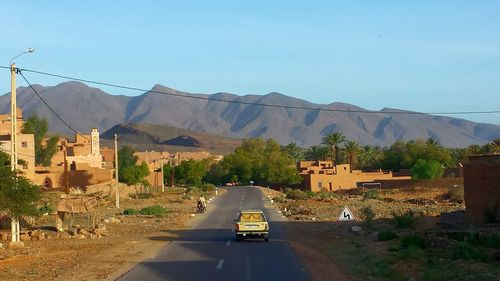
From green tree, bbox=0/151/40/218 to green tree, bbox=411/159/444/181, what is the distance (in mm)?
89517

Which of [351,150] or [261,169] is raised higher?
[351,150]

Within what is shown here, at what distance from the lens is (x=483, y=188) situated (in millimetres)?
37375

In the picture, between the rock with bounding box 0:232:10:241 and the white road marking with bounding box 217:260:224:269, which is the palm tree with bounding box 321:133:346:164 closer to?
the rock with bounding box 0:232:10:241

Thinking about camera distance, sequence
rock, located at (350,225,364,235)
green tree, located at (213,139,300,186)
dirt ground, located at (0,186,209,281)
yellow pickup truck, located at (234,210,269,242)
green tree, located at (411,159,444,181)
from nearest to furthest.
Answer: dirt ground, located at (0,186,209,281)
yellow pickup truck, located at (234,210,269,242)
rock, located at (350,225,364,235)
green tree, located at (411,159,444,181)
green tree, located at (213,139,300,186)

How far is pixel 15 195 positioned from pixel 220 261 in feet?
36.9

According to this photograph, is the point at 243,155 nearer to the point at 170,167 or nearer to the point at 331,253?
the point at 170,167

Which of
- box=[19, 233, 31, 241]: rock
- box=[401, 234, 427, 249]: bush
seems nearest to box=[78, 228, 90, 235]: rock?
box=[19, 233, 31, 241]: rock

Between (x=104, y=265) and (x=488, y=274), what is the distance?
37.7ft

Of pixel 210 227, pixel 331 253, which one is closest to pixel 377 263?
pixel 331 253

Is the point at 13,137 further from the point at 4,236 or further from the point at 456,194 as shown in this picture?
the point at 456,194

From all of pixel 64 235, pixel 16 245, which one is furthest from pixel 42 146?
pixel 16 245

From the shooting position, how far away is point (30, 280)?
1964cm

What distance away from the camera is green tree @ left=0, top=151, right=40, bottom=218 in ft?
99.1

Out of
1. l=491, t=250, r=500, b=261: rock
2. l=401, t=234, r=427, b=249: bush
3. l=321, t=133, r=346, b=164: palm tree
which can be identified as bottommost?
l=401, t=234, r=427, b=249: bush
